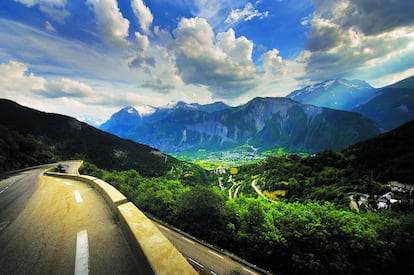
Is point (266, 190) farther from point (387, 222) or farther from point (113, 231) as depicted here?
point (113, 231)

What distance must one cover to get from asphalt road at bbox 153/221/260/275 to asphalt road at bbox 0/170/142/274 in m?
14.6

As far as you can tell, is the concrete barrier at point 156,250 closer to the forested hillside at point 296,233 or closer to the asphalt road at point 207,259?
the asphalt road at point 207,259

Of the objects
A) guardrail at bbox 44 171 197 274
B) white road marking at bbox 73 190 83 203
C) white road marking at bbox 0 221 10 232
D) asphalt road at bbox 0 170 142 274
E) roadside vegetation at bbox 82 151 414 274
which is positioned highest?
guardrail at bbox 44 171 197 274

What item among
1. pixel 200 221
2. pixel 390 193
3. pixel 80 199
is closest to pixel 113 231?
pixel 80 199

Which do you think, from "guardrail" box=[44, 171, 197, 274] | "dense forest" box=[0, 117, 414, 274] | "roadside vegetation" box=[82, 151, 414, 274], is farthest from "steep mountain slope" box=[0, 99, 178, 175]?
"guardrail" box=[44, 171, 197, 274]

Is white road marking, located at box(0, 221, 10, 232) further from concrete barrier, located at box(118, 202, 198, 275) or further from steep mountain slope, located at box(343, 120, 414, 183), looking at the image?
steep mountain slope, located at box(343, 120, 414, 183)

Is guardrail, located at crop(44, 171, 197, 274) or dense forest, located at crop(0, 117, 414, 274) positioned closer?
guardrail, located at crop(44, 171, 197, 274)

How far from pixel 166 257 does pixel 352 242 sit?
84.1 ft

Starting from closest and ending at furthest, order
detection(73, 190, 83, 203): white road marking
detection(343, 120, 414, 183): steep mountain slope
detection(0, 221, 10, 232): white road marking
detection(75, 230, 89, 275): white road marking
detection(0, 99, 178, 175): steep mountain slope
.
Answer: detection(75, 230, 89, 275): white road marking < detection(0, 221, 10, 232): white road marking < detection(73, 190, 83, 203): white road marking < detection(343, 120, 414, 183): steep mountain slope < detection(0, 99, 178, 175): steep mountain slope

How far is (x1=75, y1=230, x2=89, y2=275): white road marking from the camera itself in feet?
9.05

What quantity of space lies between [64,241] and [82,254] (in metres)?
0.86

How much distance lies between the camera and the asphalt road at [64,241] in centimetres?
286

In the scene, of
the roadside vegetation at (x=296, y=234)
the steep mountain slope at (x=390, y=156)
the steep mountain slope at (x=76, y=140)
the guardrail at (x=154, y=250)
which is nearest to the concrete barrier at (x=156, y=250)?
the guardrail at (x=154, y=250)

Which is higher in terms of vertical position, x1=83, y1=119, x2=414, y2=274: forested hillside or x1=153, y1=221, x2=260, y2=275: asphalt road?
x1=83, y1=119, x2=414, y2=274: forested hillside
